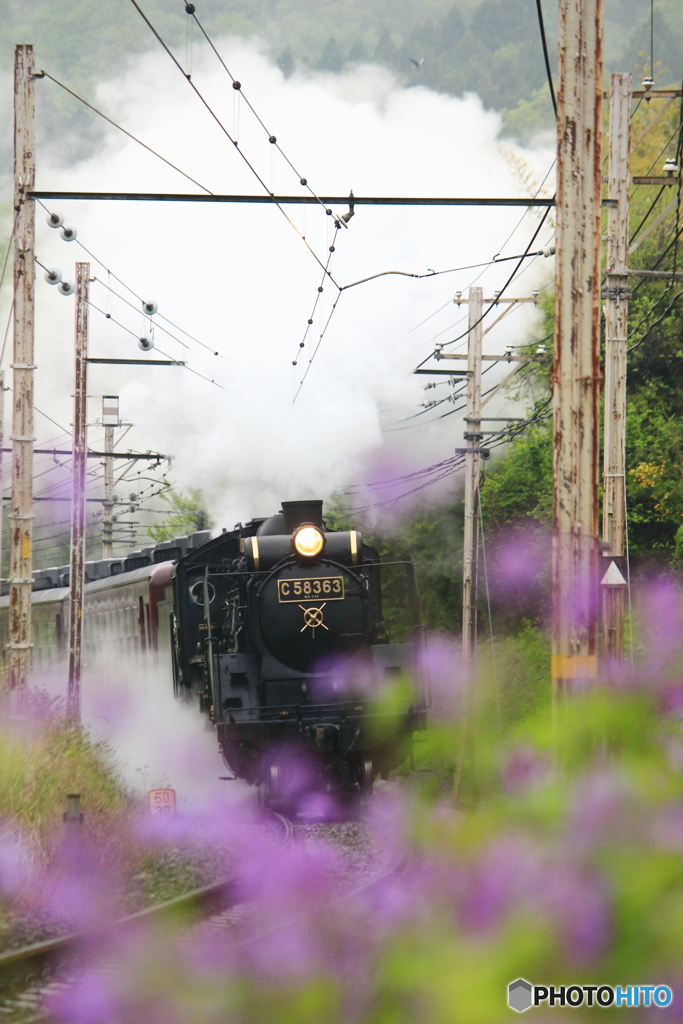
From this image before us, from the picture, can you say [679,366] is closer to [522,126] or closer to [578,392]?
[578,392]

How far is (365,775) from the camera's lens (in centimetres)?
1165

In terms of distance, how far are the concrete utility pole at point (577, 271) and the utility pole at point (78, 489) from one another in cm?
1072

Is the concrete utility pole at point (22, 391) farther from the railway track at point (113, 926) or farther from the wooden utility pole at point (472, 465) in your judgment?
the wooden utility pole at point (472, 465)

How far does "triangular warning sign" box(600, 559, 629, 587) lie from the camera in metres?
11.9

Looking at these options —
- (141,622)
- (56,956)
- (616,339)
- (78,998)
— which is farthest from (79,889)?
(616,339)

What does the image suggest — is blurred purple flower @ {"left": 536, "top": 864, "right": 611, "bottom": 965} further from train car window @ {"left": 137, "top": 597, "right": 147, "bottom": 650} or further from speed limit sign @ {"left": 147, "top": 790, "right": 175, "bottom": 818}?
train car window @ {"left": 137, "top": 597, "right": 147, "bottom": 650}

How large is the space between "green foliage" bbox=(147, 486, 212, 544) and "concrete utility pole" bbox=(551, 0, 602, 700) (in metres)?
15.6

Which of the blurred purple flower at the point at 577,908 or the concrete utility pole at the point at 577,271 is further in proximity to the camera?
A: the concrete utility pole at the point at 577,271

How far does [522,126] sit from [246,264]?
27.0m

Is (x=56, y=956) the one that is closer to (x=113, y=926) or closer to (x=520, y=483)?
(x=113, y=926)

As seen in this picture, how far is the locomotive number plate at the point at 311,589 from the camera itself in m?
11.4

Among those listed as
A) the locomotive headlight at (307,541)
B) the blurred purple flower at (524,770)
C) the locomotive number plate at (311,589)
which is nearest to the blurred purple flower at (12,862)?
the locomotive number plate at (311,589)

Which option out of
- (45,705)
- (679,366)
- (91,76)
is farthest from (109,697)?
(91,76)

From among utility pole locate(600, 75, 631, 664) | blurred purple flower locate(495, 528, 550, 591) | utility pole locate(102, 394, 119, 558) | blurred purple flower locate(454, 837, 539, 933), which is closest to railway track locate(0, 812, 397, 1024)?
blurred purple flower locate(454, 837, 539, 933)
